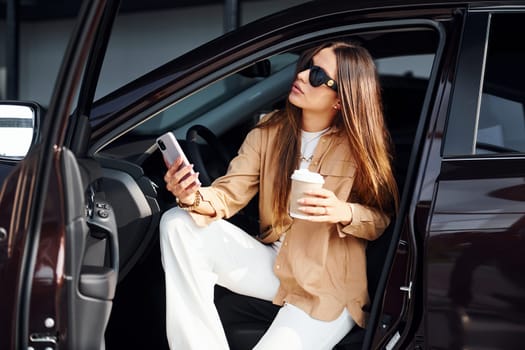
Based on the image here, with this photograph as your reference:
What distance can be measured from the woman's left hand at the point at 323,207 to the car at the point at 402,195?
0.56ft

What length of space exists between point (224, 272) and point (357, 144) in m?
0.53

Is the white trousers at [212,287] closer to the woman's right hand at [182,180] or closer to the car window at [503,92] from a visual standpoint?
the woman's right hand at [182,180]

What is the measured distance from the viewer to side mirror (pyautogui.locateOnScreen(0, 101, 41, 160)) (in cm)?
192

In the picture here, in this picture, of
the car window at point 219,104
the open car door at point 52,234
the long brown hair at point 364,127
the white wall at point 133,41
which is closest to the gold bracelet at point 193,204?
the long brown hair at point 364,127

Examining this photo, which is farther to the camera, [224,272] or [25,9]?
[25,9]

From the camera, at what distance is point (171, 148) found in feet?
6.72

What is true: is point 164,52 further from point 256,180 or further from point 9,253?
point 9,253

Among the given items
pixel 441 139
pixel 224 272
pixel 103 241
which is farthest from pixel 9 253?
pixel 441 139

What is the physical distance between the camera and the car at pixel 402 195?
1.72m

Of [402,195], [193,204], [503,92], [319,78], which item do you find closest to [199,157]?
[193,204]

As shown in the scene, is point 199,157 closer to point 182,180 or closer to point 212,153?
point 212,153

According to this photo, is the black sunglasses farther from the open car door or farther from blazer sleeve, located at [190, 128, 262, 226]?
the open car door

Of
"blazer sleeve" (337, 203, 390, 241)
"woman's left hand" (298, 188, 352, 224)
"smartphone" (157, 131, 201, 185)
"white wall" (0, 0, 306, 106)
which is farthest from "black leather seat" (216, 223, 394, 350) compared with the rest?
"white wall" (0, 0, 306, 106)

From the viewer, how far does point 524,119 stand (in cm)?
225
